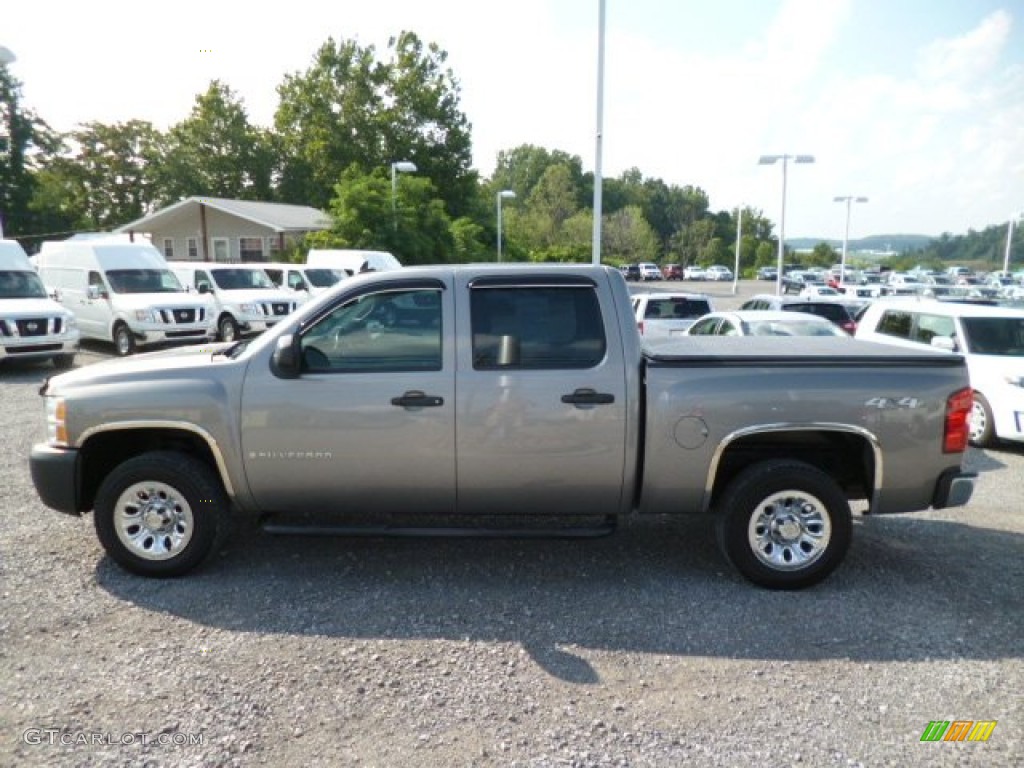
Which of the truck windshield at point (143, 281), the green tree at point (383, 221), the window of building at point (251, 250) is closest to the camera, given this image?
the truck windshield at point (143, 281)

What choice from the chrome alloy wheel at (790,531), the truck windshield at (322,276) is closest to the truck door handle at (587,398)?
the chrome alloy wheel at (790,531)

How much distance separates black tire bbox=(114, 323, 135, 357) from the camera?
15.2 meters

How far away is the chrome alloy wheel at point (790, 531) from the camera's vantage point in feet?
14.4

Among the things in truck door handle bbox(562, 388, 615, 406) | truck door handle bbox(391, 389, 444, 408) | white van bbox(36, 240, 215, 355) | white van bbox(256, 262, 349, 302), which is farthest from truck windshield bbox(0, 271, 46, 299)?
truck door handle bbox(562, 388, 615, 406)

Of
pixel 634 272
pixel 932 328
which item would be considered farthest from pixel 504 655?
pixel 634 272

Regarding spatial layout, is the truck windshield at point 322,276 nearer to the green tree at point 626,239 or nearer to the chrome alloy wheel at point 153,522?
the chrome alloy wheel at point 153,522

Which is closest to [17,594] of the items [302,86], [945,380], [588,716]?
[588,716]

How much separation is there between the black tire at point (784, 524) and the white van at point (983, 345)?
362 centimetres

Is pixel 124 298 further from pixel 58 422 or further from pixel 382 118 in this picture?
pixel 382 118

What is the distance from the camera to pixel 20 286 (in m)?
13.8

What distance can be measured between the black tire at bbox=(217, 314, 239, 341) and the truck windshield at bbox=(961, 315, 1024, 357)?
49.7 feet

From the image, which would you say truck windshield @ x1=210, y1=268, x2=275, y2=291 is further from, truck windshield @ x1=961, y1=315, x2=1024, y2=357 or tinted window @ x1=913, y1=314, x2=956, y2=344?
truck windshield @ x1=961, y1=315, x2=1024, y2=357

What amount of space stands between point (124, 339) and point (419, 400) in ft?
43.6

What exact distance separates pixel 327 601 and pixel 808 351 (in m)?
3.28
